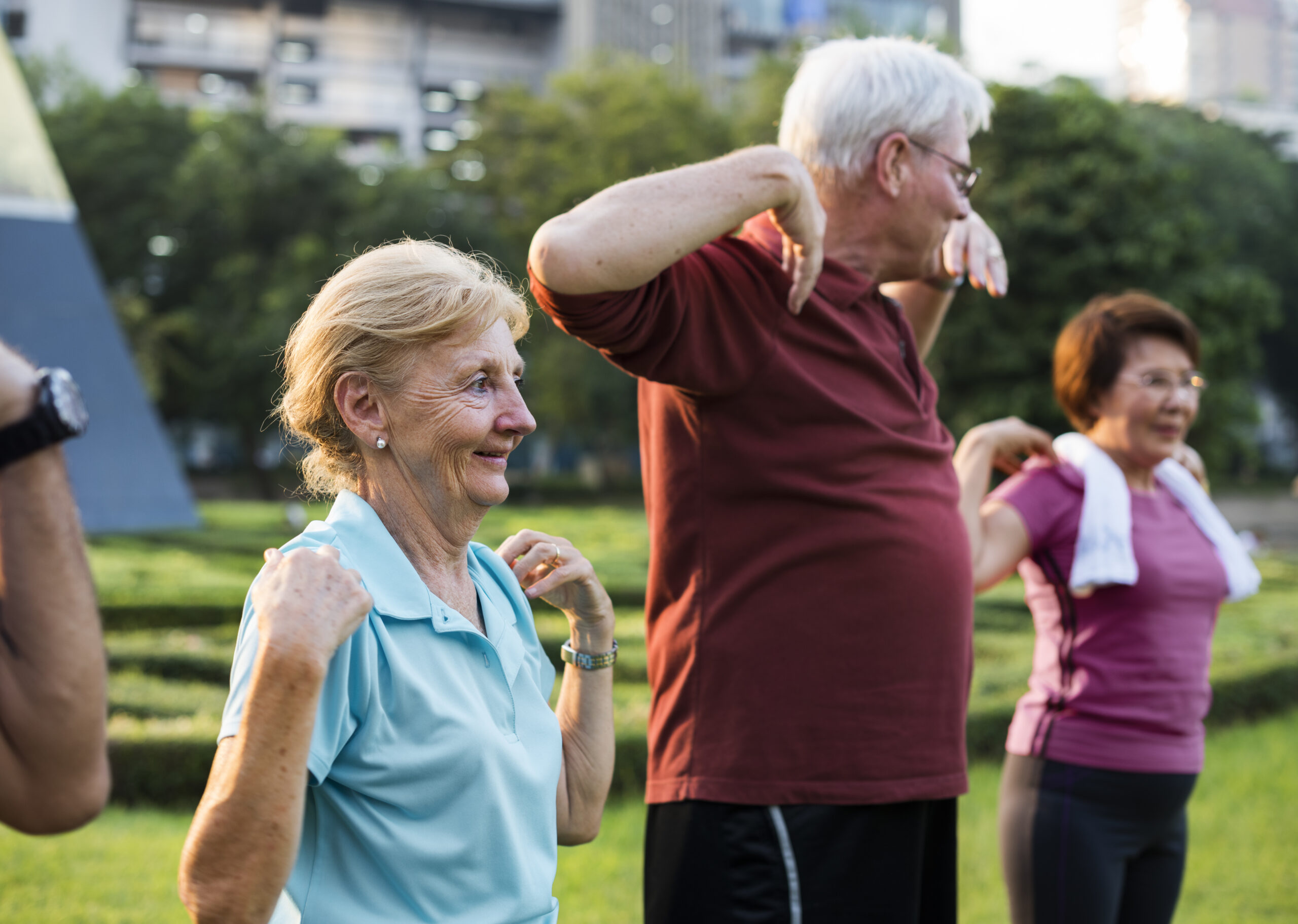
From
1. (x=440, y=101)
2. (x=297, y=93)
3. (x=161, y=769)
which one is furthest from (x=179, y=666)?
(x=440, y=101)

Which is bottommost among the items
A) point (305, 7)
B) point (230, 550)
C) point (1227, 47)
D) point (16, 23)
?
point (230, 550)

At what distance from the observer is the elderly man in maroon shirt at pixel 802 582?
6.17 feet

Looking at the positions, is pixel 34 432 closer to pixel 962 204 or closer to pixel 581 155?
pixel 962 204

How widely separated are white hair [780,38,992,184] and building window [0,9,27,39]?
187 feet

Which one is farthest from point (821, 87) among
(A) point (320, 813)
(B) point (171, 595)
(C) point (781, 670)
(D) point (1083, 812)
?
(B) point (171, 595)

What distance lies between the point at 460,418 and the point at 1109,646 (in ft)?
5.84

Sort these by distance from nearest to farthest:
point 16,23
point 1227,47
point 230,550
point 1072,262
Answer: point 230,550 < point 1072,262 < point 16,23 < point 1227,47

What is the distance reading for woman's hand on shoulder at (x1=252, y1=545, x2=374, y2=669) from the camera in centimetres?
126

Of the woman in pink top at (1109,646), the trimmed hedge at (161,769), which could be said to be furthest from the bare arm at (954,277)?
the trimmed hedge at (161,769)

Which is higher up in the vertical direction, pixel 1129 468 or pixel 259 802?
pixel 259 802

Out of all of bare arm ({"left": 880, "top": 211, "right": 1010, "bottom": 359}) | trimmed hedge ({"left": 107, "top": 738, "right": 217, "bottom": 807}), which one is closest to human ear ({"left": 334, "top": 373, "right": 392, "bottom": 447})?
bare arm ({"left": 880, "top": 211, "right": 1010, "bottom": 359})

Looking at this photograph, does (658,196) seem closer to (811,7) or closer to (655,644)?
(655,644)

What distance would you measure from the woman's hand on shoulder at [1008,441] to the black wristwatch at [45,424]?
2134mm

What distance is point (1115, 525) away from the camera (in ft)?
8.79
